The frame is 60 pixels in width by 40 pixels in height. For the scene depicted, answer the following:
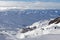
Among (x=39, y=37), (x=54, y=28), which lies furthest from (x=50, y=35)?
(x=54, y=28)

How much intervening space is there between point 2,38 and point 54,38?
4.52 metres

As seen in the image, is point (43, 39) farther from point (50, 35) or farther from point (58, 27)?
point (58, 27)

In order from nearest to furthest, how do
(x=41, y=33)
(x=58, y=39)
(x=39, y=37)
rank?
(x=58, y=39)
(x=39, y=37)
(x=41, y=33)

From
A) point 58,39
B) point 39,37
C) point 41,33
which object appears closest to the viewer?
point 58,39

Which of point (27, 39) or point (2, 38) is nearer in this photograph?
point (27, 39)

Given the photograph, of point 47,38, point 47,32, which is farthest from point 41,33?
point 47,38

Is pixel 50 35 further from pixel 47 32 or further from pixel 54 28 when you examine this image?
pixel 54 28

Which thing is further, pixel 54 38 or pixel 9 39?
pixel 9 39

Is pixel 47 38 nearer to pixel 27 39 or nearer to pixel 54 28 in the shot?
pixel 27 39

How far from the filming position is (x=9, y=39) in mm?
19781

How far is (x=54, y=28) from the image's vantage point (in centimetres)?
2030

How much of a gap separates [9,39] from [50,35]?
2913mm

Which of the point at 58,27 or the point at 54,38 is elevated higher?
the point at 58,27

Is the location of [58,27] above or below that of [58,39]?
above
